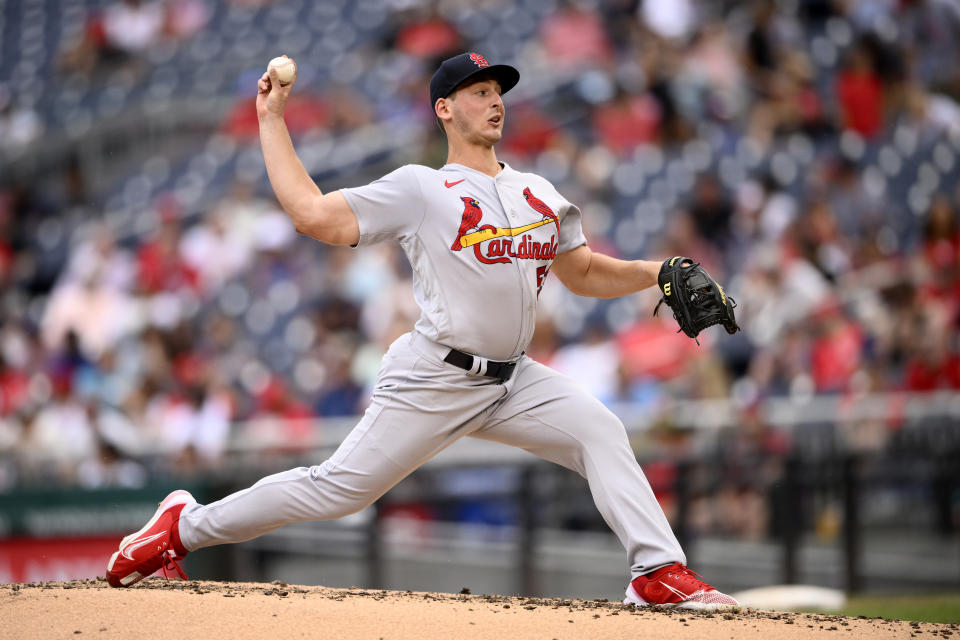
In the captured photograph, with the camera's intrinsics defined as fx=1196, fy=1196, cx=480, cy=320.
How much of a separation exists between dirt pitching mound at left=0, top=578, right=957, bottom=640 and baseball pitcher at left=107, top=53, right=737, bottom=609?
214 mm

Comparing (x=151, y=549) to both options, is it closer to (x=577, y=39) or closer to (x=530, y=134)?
(x=530, y=134)

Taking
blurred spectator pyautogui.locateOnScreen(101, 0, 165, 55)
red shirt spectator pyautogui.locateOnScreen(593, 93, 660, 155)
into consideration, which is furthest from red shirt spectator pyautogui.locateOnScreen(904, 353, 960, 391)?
blurred spectator pyautogui.locateOnScreen(101, 0, 165, 55)

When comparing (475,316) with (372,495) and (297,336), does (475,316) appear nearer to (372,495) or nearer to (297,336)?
(372,495)

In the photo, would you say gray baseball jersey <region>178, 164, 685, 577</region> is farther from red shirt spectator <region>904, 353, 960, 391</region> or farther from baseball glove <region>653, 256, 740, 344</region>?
red shirt spectator <region>904, 353, 960, 391</region>

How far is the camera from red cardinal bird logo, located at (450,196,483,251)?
11.6ft

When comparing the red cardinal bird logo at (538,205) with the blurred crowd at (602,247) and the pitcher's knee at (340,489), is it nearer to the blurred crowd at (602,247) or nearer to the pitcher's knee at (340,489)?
the pitcher's knee at (340,489)

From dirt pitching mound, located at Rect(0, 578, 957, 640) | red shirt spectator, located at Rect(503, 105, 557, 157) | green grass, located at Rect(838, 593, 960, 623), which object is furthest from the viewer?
red shirt spectator, located at Rect(503, 105, 557, 157)

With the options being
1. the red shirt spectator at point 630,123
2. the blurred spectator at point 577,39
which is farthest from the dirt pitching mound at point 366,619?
the blurred spectator at point 577,39

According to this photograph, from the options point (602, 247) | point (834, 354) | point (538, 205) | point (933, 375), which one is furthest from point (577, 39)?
point (538, 205)

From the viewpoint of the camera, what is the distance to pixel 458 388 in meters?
3.61

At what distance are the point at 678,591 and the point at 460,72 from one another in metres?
1.70

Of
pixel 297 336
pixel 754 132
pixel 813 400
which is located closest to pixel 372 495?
pixel 813 400

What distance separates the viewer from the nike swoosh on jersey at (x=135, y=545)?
3.84m

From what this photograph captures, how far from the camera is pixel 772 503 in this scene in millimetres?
7098
